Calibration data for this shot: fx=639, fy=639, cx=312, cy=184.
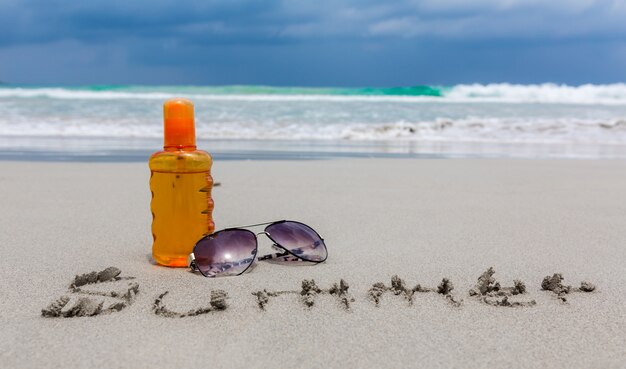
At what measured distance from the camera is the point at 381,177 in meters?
4.82

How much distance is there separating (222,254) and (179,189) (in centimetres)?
25

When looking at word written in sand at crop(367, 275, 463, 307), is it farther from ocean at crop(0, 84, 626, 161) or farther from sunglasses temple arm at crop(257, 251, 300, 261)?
ocean at crop(0, 84, 626, 161)

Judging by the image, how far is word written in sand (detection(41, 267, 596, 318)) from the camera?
1650 millimetres

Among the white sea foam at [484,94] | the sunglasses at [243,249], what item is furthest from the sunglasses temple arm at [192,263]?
the white sea foam at [484,94]

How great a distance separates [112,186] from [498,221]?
8.06ft

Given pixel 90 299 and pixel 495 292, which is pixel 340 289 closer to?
pixel 495 292

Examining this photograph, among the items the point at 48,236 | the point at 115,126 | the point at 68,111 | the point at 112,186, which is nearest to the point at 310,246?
the point at 48,236

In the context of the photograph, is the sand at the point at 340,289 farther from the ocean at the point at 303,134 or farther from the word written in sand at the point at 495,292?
the ocean at the point at 303,134

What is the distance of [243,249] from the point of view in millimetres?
2088

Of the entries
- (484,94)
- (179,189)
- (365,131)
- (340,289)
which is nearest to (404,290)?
(340,289)

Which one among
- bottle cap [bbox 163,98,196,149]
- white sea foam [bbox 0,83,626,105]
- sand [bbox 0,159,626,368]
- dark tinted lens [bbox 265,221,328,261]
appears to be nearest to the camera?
sand [bbox 0,159,626,368]

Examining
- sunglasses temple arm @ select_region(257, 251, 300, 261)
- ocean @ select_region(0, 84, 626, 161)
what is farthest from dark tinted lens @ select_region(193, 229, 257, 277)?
ocean @ select_region(0, 84, 626, 161)

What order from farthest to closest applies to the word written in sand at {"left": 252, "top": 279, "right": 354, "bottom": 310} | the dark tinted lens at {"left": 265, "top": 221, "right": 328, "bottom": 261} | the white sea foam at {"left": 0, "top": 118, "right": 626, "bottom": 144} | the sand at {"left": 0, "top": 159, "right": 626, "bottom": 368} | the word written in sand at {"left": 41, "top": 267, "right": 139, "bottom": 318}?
the white sea foam at {"left": 0, "top": 118, "right": 626, "bottom": 144}, the dark tinted lens at {"left": 265, "top": 221, "right": 328, "bottom": 261}, the word written in sand at {"left": 252, "top": 279, "right": 354, "bottom": 310}, the word written in sand at {"left": 41, "top": 267, "right": 139, "bottom": 318}, the sand at {"left": 0, "top": 159, "right": 626, "bottom": 368}

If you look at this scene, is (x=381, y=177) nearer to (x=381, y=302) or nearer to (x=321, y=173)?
(x=321, y=173)
